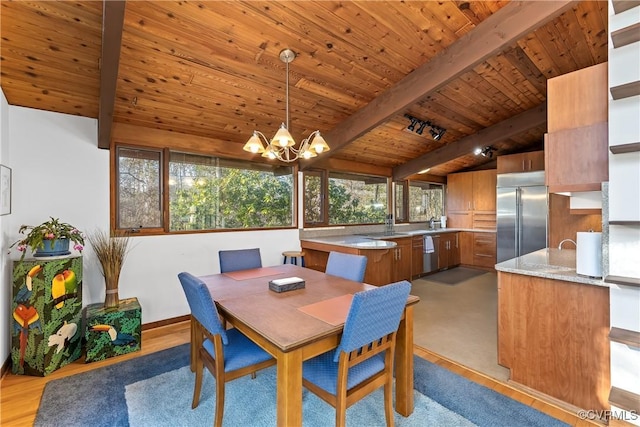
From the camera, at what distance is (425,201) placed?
7.02m

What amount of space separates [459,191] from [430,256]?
2.04 metres

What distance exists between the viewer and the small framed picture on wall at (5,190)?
2250mm

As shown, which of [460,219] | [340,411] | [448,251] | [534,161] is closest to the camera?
[340,411]

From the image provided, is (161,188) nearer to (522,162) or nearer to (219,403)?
(219,403)

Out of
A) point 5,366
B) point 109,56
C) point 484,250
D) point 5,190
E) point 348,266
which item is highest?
point 109,56

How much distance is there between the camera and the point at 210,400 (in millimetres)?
2043

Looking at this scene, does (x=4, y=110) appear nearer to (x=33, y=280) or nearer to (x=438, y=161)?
(x=33, y=280)

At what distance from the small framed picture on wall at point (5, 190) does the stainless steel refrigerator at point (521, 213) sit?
6752 millimetres

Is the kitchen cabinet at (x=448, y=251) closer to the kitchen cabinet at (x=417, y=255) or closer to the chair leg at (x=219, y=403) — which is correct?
the kitchen cabinet at (x=417, y=255)

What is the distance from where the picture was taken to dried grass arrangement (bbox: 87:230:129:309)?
2764mm

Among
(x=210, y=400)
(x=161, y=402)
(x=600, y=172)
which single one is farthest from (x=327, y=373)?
(x=600, y=172)

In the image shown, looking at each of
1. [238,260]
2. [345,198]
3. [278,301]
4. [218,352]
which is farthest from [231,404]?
[345,198]

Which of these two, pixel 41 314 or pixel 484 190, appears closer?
pixel 41 314

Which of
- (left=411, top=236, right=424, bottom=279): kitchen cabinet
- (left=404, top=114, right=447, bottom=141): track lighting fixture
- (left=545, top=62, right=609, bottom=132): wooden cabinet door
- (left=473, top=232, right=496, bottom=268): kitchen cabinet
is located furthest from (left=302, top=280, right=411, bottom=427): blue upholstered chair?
(left=473, top=232, right=496, bottom=268): kitchen cabinet
